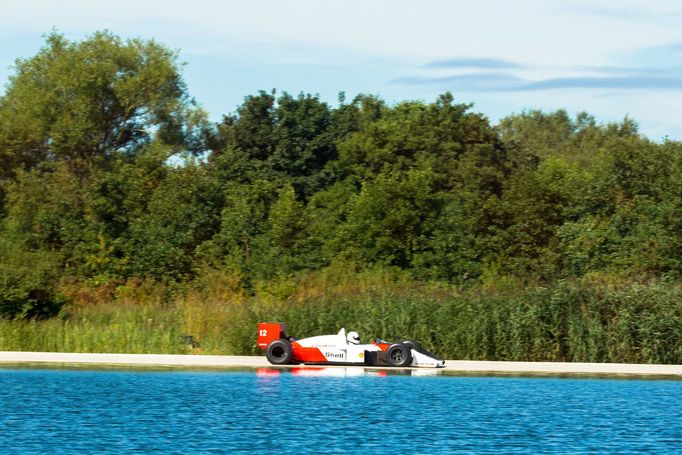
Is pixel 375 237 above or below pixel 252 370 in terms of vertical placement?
above

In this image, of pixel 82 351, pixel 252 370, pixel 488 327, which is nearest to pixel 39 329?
pixel 82 351

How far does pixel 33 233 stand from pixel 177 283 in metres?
8.59

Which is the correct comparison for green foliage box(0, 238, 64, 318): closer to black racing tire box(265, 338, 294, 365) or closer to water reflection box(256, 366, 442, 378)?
black racing tire box(265, 338, 294, 365)

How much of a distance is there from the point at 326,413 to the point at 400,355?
8605 mm

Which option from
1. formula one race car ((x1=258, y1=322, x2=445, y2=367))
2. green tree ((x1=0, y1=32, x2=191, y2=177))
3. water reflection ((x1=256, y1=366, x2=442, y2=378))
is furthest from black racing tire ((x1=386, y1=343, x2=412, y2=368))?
green tree ((x1=0, y1=32, x2=191, y2=177))

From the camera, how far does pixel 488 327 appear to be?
101 ft

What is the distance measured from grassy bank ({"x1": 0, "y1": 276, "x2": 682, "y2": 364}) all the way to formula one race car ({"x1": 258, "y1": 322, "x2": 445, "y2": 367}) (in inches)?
102

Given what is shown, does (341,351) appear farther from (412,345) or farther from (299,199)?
(299,199)

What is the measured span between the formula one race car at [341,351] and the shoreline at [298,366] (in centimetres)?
27

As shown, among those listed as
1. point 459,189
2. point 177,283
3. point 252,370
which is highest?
point 459,189

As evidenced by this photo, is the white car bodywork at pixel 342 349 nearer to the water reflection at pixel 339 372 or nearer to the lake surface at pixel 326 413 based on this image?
the water reflection at pixel 339 372

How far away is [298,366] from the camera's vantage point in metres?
29.0

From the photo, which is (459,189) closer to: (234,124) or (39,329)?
(234,124)

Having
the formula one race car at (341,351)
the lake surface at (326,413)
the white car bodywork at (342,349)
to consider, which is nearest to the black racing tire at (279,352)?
the formula one race car at (341,351)
